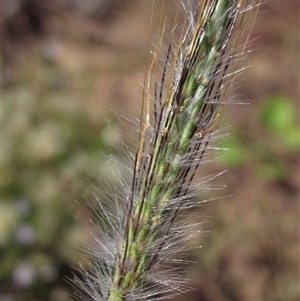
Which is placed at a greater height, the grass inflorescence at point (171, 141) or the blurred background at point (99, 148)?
the grass inflorescence at point (171, 141)

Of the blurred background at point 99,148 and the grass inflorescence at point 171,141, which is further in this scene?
the blurred background at point 99,148

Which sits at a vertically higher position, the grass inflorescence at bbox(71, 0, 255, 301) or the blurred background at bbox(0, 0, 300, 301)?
the grass inflorescence at bbox(71, 0, 255, 301)

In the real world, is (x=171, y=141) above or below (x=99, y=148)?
above

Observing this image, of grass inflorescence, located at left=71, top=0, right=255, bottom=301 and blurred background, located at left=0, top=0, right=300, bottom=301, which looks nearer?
grass inflorescence, located at left=71, top=0, right=255, bottom=301

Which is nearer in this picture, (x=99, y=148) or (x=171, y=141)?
(x=171, y=141)

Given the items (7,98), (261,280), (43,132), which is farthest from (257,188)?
(7,98)
